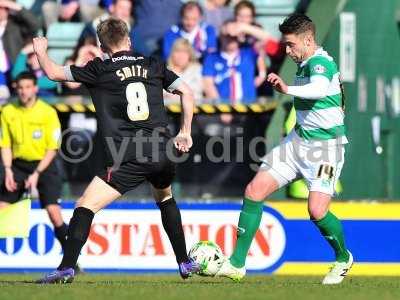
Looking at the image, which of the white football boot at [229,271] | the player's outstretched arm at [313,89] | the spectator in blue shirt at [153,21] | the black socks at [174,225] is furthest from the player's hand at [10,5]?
the player's outstretched arm at [313,89]

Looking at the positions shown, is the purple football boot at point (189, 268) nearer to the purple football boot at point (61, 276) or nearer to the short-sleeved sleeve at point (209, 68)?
the purple football boot at point (61, 276)

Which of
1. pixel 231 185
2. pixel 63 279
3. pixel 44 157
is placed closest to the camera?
pixel 63 279

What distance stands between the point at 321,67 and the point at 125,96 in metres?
1.57

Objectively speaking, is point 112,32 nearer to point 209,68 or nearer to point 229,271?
point 229,271

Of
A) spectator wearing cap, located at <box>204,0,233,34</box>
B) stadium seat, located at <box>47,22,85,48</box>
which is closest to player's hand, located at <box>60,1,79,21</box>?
stadium seat, located at <box>47,22,85,48</box>

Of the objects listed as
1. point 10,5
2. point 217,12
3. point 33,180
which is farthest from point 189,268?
point 10,5

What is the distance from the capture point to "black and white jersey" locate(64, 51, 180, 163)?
9531 millimetres

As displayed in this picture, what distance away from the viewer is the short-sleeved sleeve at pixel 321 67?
377 inches

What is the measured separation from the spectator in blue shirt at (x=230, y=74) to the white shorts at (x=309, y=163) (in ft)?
16.6

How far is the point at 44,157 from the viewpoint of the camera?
41.3 ft

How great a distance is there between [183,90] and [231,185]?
5.26 m

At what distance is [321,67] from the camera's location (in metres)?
9.60

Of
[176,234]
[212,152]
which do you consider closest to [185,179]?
[212,152]

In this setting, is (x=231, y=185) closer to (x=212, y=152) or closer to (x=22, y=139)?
(x=212, y=152)
